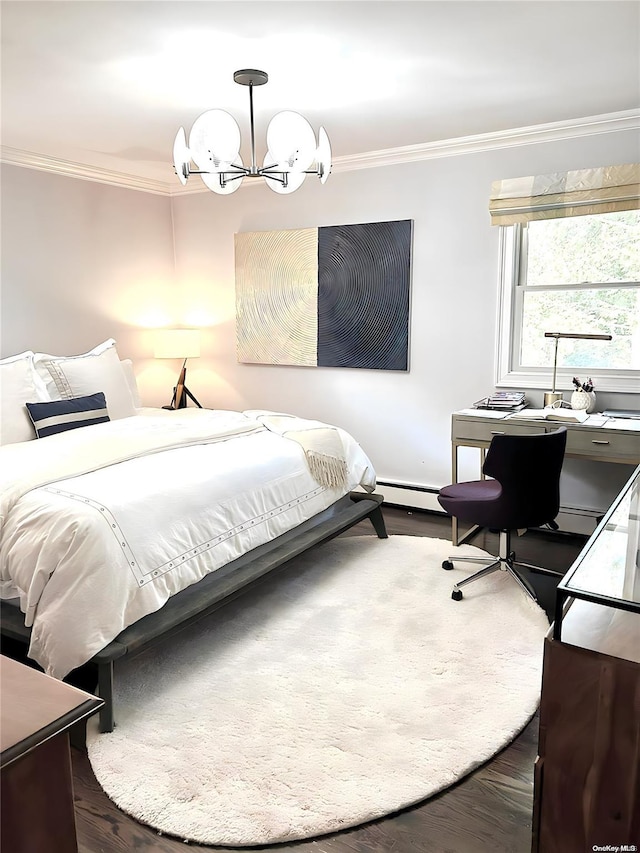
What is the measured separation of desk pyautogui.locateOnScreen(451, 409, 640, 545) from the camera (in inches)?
127

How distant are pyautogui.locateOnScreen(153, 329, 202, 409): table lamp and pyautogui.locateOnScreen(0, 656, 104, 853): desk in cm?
420

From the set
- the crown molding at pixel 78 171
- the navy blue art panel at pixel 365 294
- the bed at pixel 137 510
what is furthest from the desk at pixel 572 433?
the crown molding at pixel 78 171

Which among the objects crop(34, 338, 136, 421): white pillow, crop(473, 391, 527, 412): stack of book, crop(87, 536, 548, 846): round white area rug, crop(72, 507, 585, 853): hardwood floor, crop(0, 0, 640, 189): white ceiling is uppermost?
crop(0, 0, 640, 189): white ceiling

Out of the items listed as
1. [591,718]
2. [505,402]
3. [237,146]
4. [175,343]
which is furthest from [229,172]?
[591,718]

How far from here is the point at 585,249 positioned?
3787 mm

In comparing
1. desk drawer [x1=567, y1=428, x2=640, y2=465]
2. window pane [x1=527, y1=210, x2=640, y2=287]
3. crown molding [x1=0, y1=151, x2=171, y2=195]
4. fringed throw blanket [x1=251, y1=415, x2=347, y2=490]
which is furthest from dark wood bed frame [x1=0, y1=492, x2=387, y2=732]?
crown molding [x1=0, y1=151, x2=171, y2=195]

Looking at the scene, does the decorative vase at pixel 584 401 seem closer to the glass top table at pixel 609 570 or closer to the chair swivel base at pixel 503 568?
the chair swivel base at pixel 503 568

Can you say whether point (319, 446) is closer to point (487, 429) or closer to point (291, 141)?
point (487, 429)

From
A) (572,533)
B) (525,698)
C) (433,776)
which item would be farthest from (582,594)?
(572,533)

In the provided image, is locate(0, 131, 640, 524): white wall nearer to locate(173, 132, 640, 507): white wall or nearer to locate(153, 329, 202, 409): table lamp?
locate(173, 132, 640, 507): white wall

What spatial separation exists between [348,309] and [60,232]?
2092 mm

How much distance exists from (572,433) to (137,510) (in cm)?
226

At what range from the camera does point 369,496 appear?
154 inches

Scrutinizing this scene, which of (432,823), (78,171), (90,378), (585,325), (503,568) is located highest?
(78,171)
